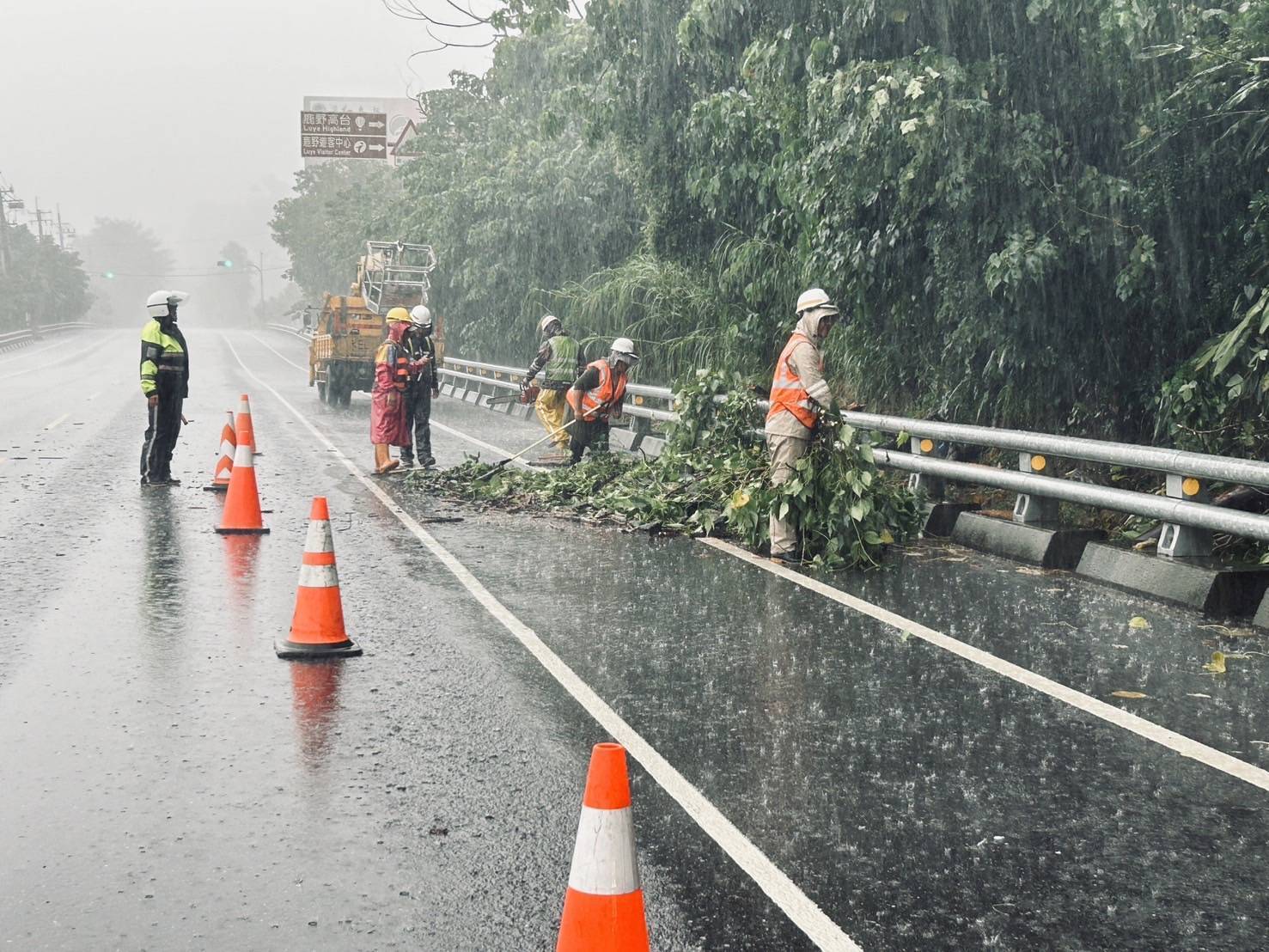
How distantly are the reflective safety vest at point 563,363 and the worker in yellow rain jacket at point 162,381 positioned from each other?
498cm

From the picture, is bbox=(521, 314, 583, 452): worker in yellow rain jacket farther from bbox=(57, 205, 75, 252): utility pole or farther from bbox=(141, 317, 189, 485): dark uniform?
bbox=(57, 205, 75, 252): utility pole

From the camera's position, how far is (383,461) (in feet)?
54.2

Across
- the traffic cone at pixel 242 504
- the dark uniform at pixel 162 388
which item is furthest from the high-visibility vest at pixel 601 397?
the traffic cone at pixel 242 504

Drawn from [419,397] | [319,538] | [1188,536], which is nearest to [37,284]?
[419,397]

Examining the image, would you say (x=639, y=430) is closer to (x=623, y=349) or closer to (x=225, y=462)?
(x=623, y=349)

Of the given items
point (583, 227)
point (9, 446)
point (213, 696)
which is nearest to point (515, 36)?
point (583, 227)

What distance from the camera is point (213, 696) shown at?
6430 mm

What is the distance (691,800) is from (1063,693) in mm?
2322

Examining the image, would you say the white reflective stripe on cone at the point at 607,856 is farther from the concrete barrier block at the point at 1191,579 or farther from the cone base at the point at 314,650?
the concrete barrier block at the point at 1191,579

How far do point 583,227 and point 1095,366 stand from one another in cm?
2012

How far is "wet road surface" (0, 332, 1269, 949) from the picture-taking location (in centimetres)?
405

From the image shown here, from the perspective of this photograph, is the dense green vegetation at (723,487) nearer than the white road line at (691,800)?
No

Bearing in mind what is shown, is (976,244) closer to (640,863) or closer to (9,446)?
(640,863)

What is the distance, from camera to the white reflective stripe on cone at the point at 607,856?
127 inches
